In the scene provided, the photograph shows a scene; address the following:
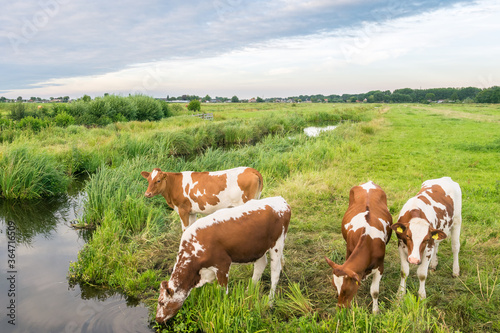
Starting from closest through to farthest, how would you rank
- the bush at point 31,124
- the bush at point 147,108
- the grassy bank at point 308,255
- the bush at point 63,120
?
the grassy bank at point 308,255
the bush at point 31,124
the bush at point 63,120
the bush at point 147,108

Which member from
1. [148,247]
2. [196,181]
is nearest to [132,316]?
[148,247]

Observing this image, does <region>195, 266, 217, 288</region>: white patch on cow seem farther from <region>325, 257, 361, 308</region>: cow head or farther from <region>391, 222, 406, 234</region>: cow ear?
<region>391, 222, 406, 234</region>: cow ear

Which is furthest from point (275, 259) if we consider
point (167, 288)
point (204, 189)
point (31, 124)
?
point (31, 124)

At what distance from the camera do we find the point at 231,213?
16.0 ft

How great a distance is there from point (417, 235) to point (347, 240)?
978 mm

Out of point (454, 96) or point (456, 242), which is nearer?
point (456, 242)

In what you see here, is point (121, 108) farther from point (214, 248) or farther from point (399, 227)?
point (399, 227)

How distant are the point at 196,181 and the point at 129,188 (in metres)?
2.90

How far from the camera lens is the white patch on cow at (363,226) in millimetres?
4770

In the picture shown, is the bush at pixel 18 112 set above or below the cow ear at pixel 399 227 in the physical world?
above

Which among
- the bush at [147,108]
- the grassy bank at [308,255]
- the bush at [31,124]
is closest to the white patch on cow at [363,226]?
the grassy bank at [308,255]

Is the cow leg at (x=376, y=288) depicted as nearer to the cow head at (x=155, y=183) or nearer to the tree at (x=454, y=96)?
the cow head at (x=155, y=183)

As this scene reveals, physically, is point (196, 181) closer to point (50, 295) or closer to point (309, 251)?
point (309, 251)

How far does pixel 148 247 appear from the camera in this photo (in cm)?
711
